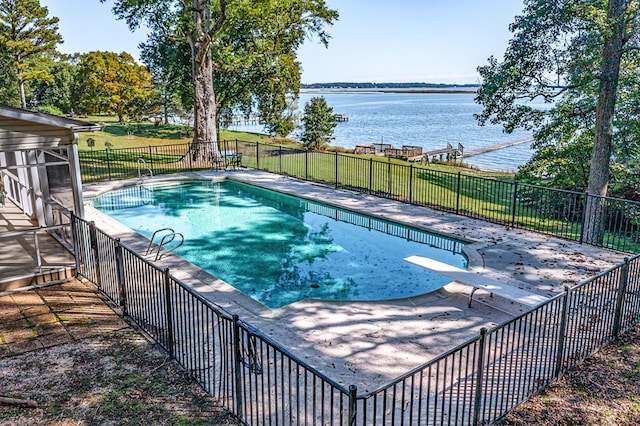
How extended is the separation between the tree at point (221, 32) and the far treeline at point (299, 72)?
0.06 meters

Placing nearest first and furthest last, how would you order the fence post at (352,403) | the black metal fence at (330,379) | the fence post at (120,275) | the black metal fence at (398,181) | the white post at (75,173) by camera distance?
the fence post at (352,403) → the black metal fence at (330,379) → the fence post at (120,275) → the white post at (75,173) → the black metal fence at (398,181)

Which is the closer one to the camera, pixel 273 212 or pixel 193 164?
pixel 273 212

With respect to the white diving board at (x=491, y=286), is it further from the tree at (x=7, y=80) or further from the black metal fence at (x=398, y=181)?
the tree at (x=7, y=80)

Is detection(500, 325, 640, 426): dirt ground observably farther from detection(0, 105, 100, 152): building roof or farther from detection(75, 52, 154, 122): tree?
detection(75, 52, 154, 122): tree

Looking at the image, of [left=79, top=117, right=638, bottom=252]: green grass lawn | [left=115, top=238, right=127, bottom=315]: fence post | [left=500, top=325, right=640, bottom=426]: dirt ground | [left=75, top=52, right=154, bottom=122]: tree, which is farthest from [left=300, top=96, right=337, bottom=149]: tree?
[left=500, top=325, right=640, bottom=426]: dirt ground

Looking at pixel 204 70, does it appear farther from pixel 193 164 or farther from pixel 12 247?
pixel 12 247

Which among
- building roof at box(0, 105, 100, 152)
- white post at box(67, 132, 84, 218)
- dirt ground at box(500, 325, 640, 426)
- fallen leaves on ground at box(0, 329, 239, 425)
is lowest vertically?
dirt ground at box(500, 325, 640, 426)

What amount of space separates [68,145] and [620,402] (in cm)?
800

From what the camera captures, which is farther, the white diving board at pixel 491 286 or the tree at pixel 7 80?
the tree at pixel 7 80

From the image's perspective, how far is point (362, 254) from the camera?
10.8 meters

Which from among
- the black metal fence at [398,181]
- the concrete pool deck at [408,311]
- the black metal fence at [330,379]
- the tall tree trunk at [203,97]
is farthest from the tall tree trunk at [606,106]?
the tall tree trunk at [203,97]

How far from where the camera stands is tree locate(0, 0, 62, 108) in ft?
106

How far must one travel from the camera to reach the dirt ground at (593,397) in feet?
14.6

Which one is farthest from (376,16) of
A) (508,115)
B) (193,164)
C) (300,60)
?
(508,115)
